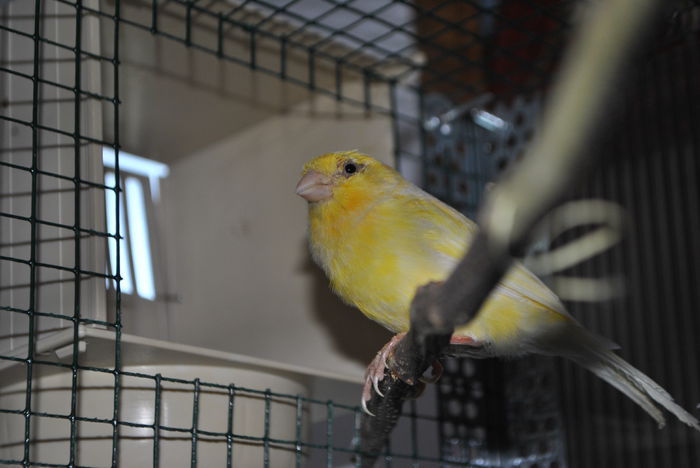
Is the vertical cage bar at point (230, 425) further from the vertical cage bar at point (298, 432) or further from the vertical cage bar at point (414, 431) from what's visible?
the vertical cage bar at point (414, 431)

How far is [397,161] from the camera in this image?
2695 mm

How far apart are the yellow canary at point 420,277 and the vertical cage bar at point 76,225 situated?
23.3 inches

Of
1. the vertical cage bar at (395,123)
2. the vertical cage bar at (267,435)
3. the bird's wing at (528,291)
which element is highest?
the vertical cage bar at (395,123)

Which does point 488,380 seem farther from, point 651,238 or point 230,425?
point 230,425

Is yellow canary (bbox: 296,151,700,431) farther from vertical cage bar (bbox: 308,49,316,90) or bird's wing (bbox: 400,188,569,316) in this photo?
vertical cage bar (bbox: 308,49,316,90)

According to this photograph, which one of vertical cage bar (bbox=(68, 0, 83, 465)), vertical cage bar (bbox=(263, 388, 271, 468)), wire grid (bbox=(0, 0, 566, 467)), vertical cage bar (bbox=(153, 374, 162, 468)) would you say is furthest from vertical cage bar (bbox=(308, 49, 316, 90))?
vertical cage bar (bbox=(153, 374, 162, 468))

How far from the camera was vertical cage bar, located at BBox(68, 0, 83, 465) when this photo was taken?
1703 millimetres

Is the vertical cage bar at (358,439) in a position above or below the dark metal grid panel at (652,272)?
below

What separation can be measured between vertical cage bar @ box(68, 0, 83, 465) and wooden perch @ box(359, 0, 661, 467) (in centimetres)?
92

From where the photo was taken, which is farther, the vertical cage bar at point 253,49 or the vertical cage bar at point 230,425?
the vertical cage bar at point 253,49

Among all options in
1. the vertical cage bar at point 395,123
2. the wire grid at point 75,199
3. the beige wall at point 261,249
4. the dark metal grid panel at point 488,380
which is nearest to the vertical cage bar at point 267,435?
the wire grid at point 75,199

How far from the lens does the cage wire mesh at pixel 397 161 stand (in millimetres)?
1855

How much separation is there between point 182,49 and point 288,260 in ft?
2.36

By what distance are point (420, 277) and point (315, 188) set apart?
42cm
